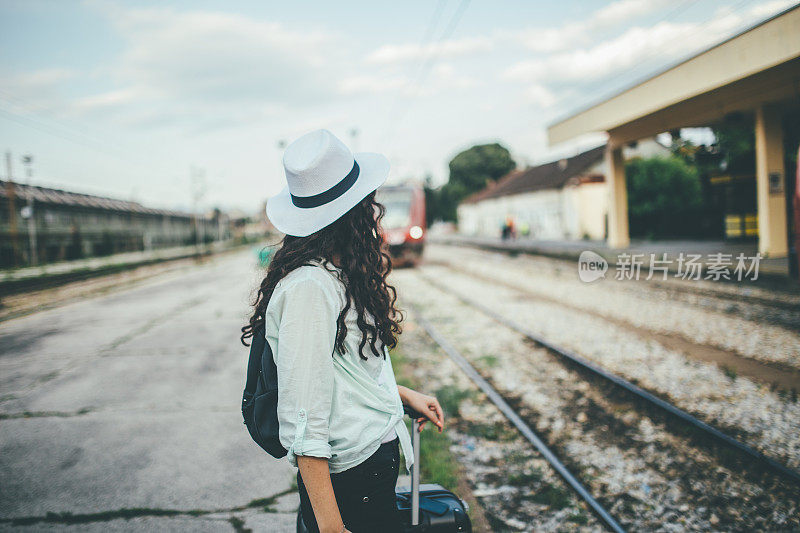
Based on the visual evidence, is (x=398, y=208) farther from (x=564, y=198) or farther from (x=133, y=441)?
(x=564, y=198)

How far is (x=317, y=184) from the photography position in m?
1.38

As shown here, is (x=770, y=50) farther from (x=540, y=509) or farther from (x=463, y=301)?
(x=540, y=509)

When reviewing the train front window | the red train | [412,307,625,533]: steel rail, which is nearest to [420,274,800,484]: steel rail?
[412,307,625,533]: steel rail

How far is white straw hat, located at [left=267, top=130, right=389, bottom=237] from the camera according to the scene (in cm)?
137

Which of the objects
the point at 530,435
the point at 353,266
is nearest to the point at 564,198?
the point at 530,435

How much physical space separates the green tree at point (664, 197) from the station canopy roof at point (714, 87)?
5911 millimetres

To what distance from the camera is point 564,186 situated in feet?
116

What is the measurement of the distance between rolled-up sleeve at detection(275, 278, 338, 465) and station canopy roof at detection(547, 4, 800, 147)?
1306cm

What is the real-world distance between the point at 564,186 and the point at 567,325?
97.5 feet

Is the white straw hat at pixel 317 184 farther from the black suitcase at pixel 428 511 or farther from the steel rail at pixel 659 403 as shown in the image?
the steel rail at pixel 659 403

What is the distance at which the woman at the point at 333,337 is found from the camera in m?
1.24

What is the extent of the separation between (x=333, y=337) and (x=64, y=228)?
41779 mm

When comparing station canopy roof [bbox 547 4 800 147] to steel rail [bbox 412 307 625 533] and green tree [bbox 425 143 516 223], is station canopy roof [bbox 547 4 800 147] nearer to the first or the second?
steel rail [bbox 412 307 625 533]

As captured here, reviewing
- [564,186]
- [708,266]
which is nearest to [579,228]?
[564,186]
